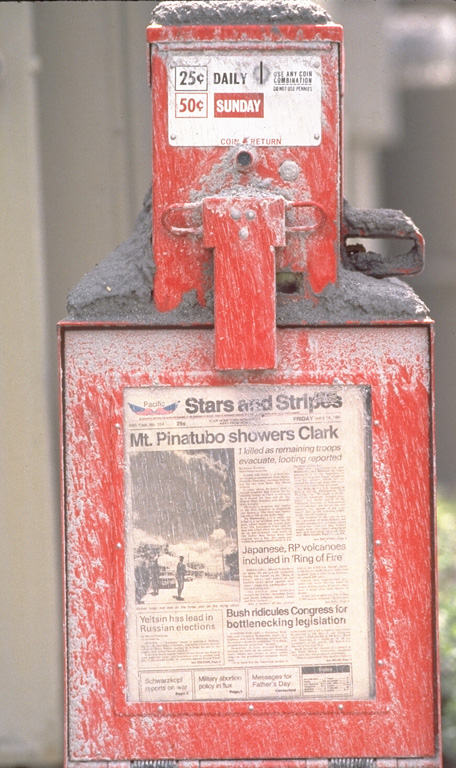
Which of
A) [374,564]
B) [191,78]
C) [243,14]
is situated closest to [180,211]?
[191,78]

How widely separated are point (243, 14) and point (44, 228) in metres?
2.01

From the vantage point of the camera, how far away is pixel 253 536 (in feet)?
6.87

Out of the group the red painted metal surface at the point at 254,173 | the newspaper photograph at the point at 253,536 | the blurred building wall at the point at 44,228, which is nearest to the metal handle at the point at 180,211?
the red painted metal surface at the point at 254,173

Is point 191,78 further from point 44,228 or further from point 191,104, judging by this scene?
point 44,228

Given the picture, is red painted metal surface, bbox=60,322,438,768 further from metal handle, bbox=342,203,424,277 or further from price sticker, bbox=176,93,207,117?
price sticker, bbox=176,93,207,117

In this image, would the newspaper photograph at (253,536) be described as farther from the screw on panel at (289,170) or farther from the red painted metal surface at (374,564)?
the screw on panel at (289,170)

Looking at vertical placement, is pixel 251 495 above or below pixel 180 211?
below

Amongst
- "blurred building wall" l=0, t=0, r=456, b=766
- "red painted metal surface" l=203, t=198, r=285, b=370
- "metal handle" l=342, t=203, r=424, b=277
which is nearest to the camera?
"red painted metal surface" l=203, t=198, r=285, b=370

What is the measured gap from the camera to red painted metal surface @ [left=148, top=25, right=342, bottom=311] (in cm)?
203

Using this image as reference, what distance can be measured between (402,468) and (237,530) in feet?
1.24

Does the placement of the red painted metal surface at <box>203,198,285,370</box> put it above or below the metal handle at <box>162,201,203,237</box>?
below

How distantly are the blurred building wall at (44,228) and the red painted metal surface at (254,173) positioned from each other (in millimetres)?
1514

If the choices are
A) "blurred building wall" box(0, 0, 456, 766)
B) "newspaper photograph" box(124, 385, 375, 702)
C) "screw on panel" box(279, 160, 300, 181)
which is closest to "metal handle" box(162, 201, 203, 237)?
"screw on panel" box(279, 160, 300, 181)

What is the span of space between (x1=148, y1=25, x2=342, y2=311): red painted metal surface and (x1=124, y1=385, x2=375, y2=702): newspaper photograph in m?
0.29
